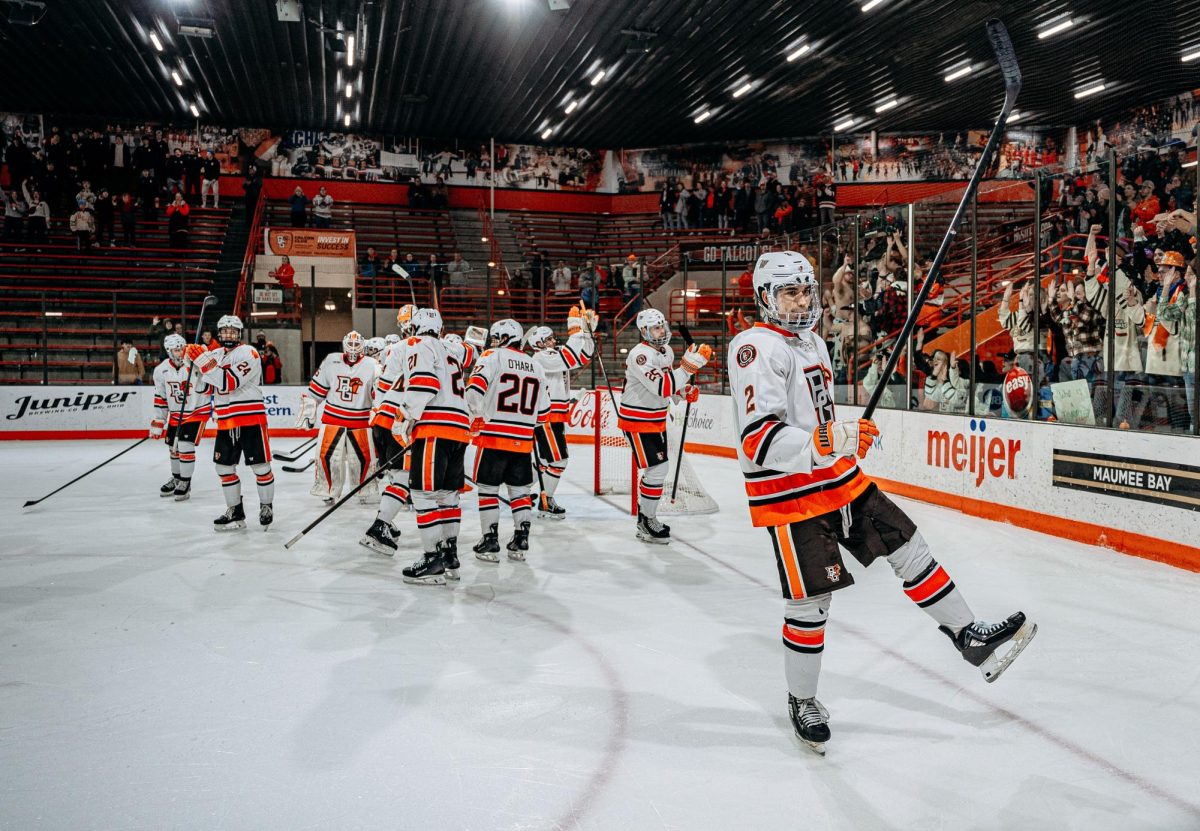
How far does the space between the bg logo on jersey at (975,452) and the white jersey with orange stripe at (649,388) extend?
299 cm

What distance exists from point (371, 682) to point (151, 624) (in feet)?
5.33

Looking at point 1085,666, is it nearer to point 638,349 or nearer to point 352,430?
point 638,349

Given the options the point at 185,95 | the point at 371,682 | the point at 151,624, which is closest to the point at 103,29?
the point at 185,95

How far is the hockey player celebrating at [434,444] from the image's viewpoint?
5504mm

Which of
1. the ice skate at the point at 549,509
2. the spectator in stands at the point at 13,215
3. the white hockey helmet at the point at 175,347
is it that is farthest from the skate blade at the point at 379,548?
the spectator in stands at the point at 13,215

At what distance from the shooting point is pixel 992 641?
3.16 metres

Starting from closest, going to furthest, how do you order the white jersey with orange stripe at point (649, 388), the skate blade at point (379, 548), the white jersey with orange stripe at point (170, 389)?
the skate blade at point (379, 548) → the white jersey with orange stripe at point (649, 388) → the white jersey with orange stripe at point (170, 389)

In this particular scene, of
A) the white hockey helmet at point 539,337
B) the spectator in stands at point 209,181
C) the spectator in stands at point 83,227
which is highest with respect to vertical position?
the spectator in stands at point 209,181

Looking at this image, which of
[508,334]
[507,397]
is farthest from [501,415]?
[508,334]

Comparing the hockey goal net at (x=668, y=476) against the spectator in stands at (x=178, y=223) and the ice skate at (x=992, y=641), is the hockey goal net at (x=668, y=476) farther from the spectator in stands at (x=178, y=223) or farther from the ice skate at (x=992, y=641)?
the spectator in stands at (x=178, y=223)

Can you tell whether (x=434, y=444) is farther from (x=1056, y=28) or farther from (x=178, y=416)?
(x=1056, y=28)

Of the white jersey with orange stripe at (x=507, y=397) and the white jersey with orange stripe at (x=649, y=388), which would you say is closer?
the white jersey with orange stripe at (x=507, y=397)

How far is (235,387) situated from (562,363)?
2.62m

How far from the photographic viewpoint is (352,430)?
8.51 m
